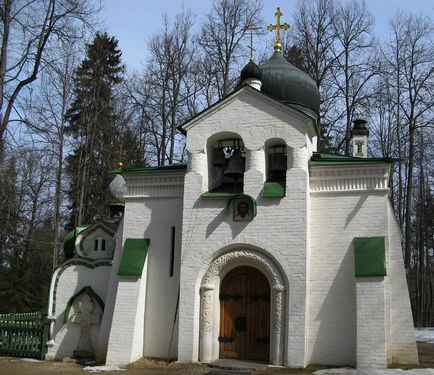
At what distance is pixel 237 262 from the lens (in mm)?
12844

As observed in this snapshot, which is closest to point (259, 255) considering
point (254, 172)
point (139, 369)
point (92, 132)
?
point (254, 172)

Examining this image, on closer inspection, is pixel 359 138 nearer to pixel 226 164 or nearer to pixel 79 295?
pixel 226 164

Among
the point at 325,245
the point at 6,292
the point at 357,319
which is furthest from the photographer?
the point at 6,292

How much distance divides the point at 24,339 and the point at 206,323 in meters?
5.71

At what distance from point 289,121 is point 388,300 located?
4.55 metres

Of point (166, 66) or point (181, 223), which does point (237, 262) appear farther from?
point (166, 66)

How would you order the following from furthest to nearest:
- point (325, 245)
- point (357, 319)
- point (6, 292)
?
point (6, 292) < point (325, 245) < point (357, 319)

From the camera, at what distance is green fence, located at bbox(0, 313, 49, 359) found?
49.2 feet

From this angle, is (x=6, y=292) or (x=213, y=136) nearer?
(x=213, y=136)

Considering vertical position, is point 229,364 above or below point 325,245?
below

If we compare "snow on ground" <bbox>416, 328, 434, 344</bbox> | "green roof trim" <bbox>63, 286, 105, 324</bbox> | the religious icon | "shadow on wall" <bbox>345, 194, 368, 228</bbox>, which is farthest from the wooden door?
"snow on ground" <bbox>416, 328, 434, 344</bbox>

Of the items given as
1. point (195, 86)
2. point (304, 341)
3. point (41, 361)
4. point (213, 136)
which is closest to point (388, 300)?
point (304, 341)

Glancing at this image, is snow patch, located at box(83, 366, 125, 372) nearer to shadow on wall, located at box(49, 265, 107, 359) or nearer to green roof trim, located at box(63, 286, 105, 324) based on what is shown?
shadow on wall, located at box(49, 265, 107, 359)

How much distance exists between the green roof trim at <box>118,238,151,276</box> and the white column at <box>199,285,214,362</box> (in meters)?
1.70
